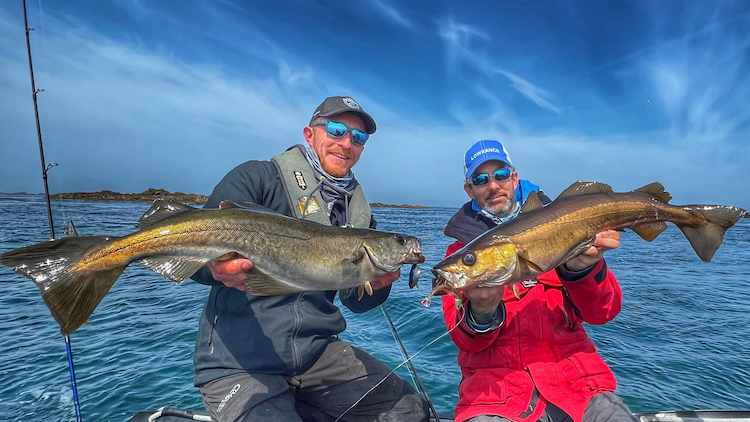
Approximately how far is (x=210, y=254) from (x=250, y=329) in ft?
3.11

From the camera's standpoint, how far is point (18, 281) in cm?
1127

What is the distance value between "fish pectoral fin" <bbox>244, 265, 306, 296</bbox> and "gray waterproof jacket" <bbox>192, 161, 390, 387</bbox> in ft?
2.10

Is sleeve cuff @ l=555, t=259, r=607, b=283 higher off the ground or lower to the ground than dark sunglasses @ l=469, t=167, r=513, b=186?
lower

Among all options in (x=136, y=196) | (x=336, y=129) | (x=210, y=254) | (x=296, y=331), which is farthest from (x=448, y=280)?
(x=136, y=196)

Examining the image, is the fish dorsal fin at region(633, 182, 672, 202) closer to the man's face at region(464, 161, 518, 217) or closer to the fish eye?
the man's face at region(464, 161, 518, 217)

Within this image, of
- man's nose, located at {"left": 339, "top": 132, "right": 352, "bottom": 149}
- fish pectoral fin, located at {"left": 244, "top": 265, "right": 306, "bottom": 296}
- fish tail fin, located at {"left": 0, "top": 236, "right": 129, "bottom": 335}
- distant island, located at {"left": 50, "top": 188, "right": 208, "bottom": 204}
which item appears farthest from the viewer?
distant island, located at {"left": 50, "top": 188, "right": 208, "bottom": 204}

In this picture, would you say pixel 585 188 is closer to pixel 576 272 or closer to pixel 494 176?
pixel 576 272

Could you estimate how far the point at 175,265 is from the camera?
9.07 ft

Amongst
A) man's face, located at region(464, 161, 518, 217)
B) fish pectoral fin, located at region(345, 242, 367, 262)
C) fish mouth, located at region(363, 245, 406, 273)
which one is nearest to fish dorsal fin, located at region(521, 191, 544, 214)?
man's face, located at region(464, 161, 518, 217)

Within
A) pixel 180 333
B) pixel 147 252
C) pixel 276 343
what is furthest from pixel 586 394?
pixel 180 333

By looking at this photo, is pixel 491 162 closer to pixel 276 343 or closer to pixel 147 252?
pixel 276 343

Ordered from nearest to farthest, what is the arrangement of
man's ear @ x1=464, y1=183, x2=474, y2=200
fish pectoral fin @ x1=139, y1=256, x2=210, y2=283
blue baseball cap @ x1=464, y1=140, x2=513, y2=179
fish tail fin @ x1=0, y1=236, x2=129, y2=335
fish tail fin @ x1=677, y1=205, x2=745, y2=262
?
fish tail fin @ x1=0, y1=236, x2=129, y2=335
fish pectoral fin @ x1=139, y1=256, x2=210, y2=283
fish tail fin @ x1=677, y1=205, x2=745, y2=262
blue baseball cap @ x1=464, y1=140, x2=513, y2=179
man's ear @ x1=464, y1=183, x2=474, y2=200

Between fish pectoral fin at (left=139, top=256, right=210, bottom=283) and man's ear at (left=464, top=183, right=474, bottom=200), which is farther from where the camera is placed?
man's ear at (left=464, top=183, right=474, bottom=200)

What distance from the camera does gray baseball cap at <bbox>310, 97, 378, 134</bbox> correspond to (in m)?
4.00
